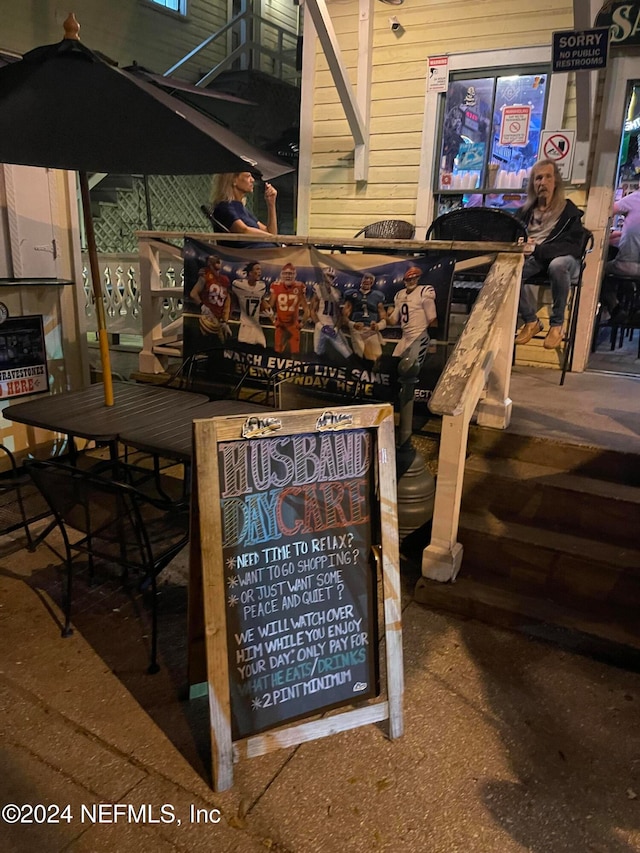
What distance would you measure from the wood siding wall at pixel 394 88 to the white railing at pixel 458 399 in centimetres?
267

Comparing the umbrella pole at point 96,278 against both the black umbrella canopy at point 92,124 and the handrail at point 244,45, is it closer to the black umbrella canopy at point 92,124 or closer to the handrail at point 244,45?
the black umbrella canopy at point 92,124

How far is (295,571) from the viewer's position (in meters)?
2.04

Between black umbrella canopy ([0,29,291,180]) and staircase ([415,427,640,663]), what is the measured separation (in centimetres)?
207

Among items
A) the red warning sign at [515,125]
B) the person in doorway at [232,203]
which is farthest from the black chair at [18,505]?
the red warning sign at [515,125]

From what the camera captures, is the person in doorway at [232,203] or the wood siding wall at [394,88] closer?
the person in doorway at [232,203]

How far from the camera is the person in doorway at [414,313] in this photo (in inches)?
145

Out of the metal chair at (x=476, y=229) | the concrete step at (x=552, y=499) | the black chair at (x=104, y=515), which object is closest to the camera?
the black chair at (x=104, y=515)

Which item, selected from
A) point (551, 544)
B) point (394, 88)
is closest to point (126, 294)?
point (394, 88)

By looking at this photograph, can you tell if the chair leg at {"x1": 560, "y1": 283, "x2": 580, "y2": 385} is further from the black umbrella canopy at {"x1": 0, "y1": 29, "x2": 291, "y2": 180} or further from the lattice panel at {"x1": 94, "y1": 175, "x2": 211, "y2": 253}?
the lattice panel at {"x1": 94, "y1": 175, "x2": 211, "y2": 253}

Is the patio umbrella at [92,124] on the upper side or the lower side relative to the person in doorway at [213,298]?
upper

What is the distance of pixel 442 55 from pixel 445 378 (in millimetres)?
3966

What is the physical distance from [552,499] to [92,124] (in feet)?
9.06

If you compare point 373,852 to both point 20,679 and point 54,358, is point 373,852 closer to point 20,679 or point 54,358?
point 20,679

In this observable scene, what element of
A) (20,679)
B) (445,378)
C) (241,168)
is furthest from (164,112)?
(20,679)
